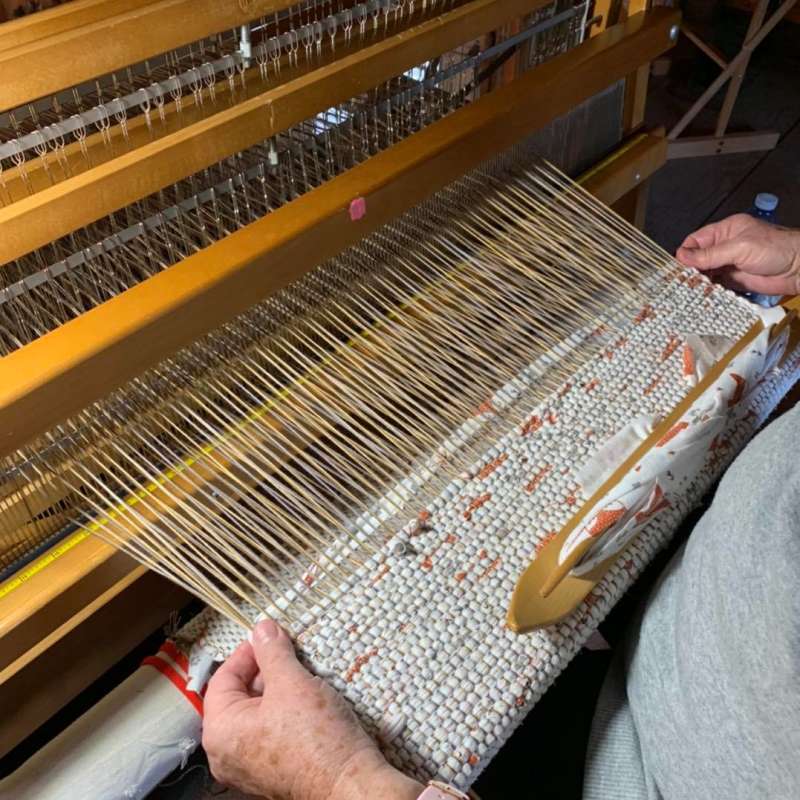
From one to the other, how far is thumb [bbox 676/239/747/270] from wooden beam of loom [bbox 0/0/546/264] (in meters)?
0.43

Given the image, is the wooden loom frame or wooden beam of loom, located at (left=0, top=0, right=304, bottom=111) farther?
the wooden loom frame

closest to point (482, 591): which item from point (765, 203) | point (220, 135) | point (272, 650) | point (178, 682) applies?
point (272, 650)

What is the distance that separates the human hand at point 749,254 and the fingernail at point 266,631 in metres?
0.79

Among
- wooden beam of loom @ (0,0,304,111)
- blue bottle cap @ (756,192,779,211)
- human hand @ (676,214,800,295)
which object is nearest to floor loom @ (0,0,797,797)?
wooden beam of loom @ (0,0,304,111)

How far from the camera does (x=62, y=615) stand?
807 millimetres

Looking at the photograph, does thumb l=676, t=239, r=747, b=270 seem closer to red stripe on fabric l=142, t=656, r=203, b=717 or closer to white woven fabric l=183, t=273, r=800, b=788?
white woven fabric l=183, t=273, r=800, b=788

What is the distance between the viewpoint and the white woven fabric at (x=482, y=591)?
71cm

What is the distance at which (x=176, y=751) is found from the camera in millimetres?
886

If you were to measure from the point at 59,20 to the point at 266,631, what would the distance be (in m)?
0.57

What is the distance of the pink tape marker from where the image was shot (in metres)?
0.88

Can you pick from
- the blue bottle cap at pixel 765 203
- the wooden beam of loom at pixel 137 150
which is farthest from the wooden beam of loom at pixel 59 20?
the blue bottle cap at pixel 765 203

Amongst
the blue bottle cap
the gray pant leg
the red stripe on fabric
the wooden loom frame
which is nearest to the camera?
the gray pant leg

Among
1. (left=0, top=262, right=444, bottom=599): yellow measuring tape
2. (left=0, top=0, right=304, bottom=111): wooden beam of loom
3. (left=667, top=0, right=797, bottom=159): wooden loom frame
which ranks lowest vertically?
(left=667, top=0, right=797, bottom=159): wooden loom frame

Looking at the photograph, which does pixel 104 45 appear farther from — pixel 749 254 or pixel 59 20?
pixel 749 254
